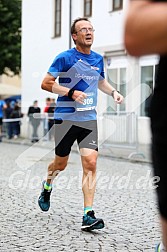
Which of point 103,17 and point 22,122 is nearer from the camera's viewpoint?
point 103,17

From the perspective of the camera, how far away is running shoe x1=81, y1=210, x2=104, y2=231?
5234 millimetres

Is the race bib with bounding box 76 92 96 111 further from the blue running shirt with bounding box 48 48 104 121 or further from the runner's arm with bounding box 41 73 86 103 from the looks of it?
the runner's arm with bounding box 41 73 86 103

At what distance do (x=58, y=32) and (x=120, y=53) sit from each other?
5.60 meters

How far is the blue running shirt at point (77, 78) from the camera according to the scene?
17.8ft

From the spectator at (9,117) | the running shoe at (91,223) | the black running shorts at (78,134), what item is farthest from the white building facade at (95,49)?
the running shoe at (91,223)

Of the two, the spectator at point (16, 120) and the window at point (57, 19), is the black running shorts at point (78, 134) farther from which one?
the window at point (57, 19)

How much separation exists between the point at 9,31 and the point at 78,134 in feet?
101

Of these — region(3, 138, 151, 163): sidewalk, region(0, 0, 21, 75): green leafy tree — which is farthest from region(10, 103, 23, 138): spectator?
region(0, 0, 21, 75): green leafy tree

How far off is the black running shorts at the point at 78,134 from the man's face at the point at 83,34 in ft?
2.51

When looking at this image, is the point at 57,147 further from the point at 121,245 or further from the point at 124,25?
the point at 124,25

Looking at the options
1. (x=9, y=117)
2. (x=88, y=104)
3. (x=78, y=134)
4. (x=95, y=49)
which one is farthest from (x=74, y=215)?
(x=9, y=117)


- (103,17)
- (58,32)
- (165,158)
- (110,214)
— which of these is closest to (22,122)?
(58,32)

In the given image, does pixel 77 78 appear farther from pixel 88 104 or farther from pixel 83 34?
pixel 83 34

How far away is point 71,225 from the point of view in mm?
5605
